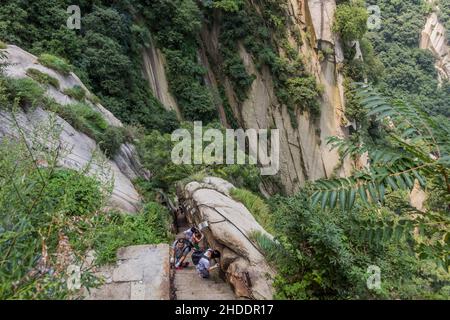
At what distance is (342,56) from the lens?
2019cm

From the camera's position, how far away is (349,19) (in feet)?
62.0

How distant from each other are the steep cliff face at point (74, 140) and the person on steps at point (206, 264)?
1.95m

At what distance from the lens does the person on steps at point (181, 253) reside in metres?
5.90

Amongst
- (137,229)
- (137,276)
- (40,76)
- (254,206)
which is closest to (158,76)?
(40,76)

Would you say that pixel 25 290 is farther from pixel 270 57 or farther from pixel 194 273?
pixel 270 57

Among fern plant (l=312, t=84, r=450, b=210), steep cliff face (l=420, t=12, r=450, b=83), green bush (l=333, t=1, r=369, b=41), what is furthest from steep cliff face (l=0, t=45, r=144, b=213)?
steep cliff face (l=420, t=12, r=450, b=83)

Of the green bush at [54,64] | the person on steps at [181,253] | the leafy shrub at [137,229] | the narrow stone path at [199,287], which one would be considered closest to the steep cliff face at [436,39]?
the green bush at [54,64]

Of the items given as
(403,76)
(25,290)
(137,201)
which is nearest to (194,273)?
(137,201)

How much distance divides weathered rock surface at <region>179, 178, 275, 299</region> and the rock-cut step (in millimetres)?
157

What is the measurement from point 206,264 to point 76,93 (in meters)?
6.86

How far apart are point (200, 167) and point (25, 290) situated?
8.49 m

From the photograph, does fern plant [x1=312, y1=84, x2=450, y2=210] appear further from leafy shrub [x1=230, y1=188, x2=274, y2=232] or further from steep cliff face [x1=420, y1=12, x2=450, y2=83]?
steep cliff face [x1=420, y1=12, x2=450, y2=83]

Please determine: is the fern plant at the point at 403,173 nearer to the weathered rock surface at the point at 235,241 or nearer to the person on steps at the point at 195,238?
the weathered rock surface at the point at 235,241

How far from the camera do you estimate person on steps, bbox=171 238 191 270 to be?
5896 millimetres
